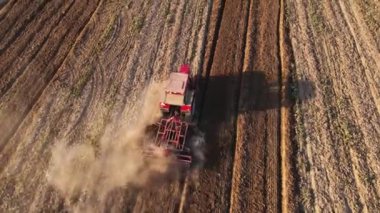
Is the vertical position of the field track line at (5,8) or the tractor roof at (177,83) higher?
the field track line at (5,8)

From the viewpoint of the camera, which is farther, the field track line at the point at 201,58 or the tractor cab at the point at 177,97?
the tractor cab at the point at 177,97

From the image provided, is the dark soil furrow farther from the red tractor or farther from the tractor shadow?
the tractor shadow

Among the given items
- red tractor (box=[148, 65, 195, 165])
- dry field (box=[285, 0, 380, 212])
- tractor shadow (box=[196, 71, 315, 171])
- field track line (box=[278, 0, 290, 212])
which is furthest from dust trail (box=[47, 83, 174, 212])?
dry field (box=[285, 0, 380, 212])

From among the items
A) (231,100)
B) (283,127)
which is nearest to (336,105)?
(283,127)

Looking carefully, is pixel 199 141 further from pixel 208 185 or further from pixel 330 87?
pixel 330 87

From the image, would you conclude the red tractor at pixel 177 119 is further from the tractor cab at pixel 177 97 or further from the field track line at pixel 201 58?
the field track line at pixel 201 58

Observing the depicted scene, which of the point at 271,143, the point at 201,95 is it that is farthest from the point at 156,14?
the point at 271,143

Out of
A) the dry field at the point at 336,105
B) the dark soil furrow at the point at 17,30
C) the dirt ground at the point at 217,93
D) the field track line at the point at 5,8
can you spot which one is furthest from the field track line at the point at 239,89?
the field track line at the point at 5,8

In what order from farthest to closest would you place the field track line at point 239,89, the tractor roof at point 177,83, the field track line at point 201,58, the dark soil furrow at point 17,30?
1. the dark soil furrow at point 17,30
2. the tractor roof at point 177,83
3. the field track line at point 239,89
4. the field track line at point 201,58
